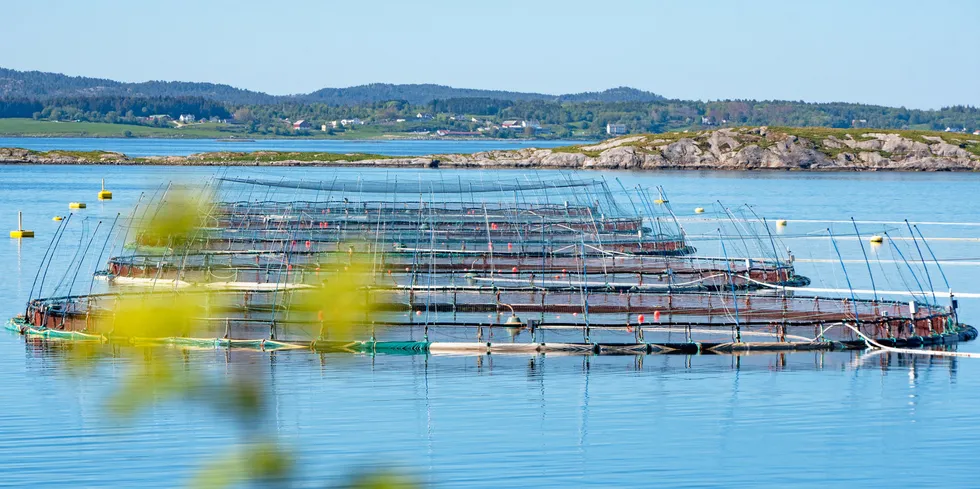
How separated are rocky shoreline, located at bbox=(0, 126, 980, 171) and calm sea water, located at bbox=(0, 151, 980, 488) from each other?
123849 mm

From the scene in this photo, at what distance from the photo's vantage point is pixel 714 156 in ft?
542

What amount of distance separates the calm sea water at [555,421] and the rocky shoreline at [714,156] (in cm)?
12385

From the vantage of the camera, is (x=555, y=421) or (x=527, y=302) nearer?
Answer: (x=555, y=421)

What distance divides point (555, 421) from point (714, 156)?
5631 inches

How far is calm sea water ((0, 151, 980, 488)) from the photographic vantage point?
859 inches

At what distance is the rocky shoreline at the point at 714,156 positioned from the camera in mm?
157838

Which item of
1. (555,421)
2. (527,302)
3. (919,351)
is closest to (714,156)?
(527,302)

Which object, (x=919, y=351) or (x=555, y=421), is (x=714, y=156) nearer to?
(x=919, y=351)

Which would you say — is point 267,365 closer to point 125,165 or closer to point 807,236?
point 807,236

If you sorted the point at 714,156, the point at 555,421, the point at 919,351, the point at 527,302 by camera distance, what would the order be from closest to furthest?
the point at 555,421 → the point at 919,351 → the point at 527,302 → the point at 714,156

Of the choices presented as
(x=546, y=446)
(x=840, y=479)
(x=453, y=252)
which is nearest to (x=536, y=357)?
(x=546, y=446)

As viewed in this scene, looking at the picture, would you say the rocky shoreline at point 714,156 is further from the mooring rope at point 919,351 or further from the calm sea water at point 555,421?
the calm sea water at point 555,421

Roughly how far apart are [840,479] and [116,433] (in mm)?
13240

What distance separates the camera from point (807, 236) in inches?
2726
